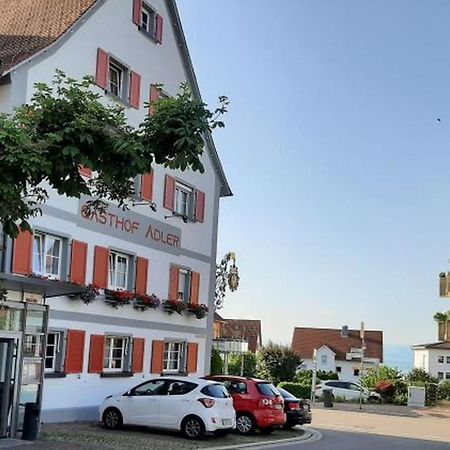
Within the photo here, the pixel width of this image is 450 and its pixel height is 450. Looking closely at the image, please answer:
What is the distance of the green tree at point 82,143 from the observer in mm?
9383

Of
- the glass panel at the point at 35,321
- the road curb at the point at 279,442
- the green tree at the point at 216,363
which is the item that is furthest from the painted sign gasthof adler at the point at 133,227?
the green tree at the point at 216,363

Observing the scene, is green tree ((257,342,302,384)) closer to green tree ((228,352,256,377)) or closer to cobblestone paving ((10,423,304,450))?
green tree ((228,352,256,377))

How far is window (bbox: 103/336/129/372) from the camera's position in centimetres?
2436

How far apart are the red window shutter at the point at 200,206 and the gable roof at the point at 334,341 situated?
6602cm

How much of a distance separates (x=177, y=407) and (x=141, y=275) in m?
6.52

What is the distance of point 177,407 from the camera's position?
1988 centimetres

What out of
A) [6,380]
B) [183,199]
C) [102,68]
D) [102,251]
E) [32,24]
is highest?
[32,24]

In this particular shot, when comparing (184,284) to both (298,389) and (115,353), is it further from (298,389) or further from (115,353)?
(298,389)

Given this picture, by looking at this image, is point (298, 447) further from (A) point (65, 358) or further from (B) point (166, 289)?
(B) point (166, 289)

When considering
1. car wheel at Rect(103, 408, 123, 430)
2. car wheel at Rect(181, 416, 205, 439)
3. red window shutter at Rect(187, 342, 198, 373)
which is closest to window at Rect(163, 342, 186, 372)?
red window shutter at Rect(187, 342, 198, 373)

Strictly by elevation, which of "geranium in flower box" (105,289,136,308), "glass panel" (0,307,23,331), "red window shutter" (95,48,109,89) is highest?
"red window shutter" (95,48,109,89)

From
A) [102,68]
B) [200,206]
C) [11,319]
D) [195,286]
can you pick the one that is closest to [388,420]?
[195,286]

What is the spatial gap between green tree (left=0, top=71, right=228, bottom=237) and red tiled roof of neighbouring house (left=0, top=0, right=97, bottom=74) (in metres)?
11.2

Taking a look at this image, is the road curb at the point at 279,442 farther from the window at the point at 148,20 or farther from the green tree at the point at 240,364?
the green tree at the point at 240,364
